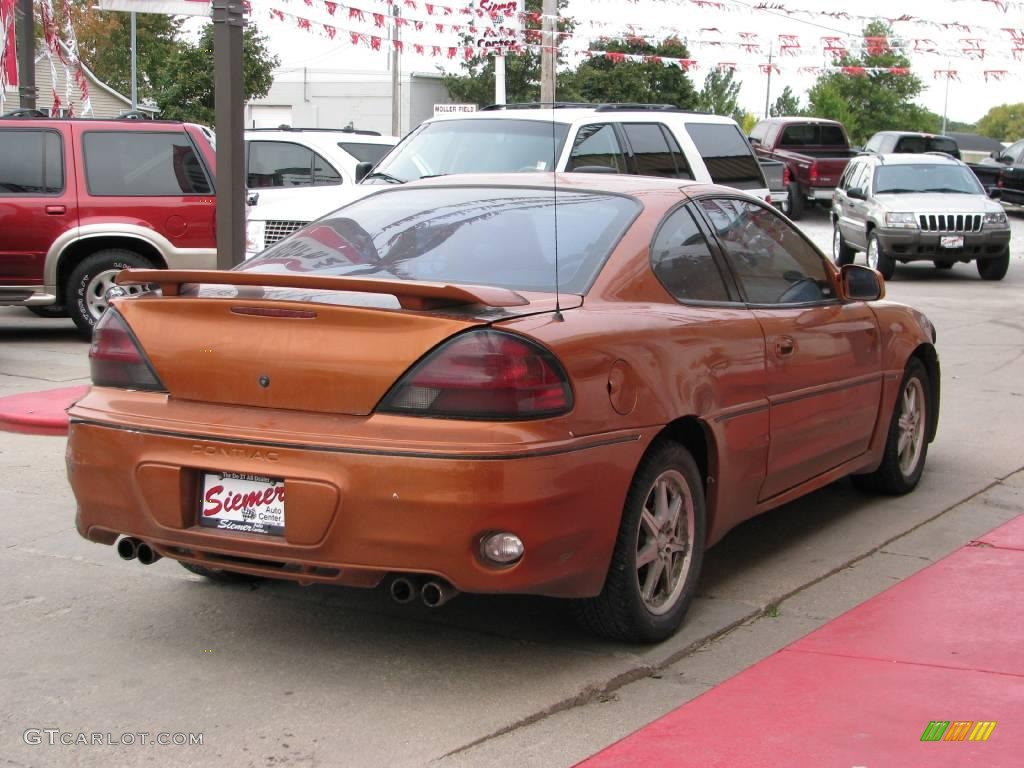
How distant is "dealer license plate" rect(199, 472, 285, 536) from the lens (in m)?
4.30

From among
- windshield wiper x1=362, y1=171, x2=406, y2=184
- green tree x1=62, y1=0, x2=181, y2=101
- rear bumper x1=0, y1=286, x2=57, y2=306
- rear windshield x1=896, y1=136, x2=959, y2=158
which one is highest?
green tree x1=62, y1=0, x2=181, y2=101

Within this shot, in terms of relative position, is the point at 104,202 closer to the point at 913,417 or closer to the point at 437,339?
the point at 913,417

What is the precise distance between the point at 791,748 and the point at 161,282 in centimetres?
251

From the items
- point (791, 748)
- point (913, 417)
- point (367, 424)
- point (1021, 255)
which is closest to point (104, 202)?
point (913, 417)

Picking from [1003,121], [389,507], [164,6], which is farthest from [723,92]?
[1003,121]

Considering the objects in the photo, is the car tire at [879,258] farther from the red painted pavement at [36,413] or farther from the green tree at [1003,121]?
the green tree at [1003,121]

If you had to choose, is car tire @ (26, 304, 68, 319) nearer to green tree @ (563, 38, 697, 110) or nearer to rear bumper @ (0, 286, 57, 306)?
rear bumper @ (0, 286, 57, 306)

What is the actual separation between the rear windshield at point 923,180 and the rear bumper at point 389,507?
17514 millimetres

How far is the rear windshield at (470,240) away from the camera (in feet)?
16.3

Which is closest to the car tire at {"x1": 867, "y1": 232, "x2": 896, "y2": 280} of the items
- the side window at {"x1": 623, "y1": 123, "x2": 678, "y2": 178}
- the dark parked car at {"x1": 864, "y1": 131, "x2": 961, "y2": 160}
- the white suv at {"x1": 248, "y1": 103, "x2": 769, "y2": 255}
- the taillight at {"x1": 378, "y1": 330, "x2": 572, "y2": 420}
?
the white suv at {"x1": 248, "y1": 103, "x2": 769, "y2": 255}

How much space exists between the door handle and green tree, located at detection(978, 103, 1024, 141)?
161 metres

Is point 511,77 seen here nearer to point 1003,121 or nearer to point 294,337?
point 294,337

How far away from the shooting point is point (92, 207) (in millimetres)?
12617

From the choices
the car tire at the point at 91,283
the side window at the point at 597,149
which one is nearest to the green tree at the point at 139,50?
the car tire at the point at 91,283
